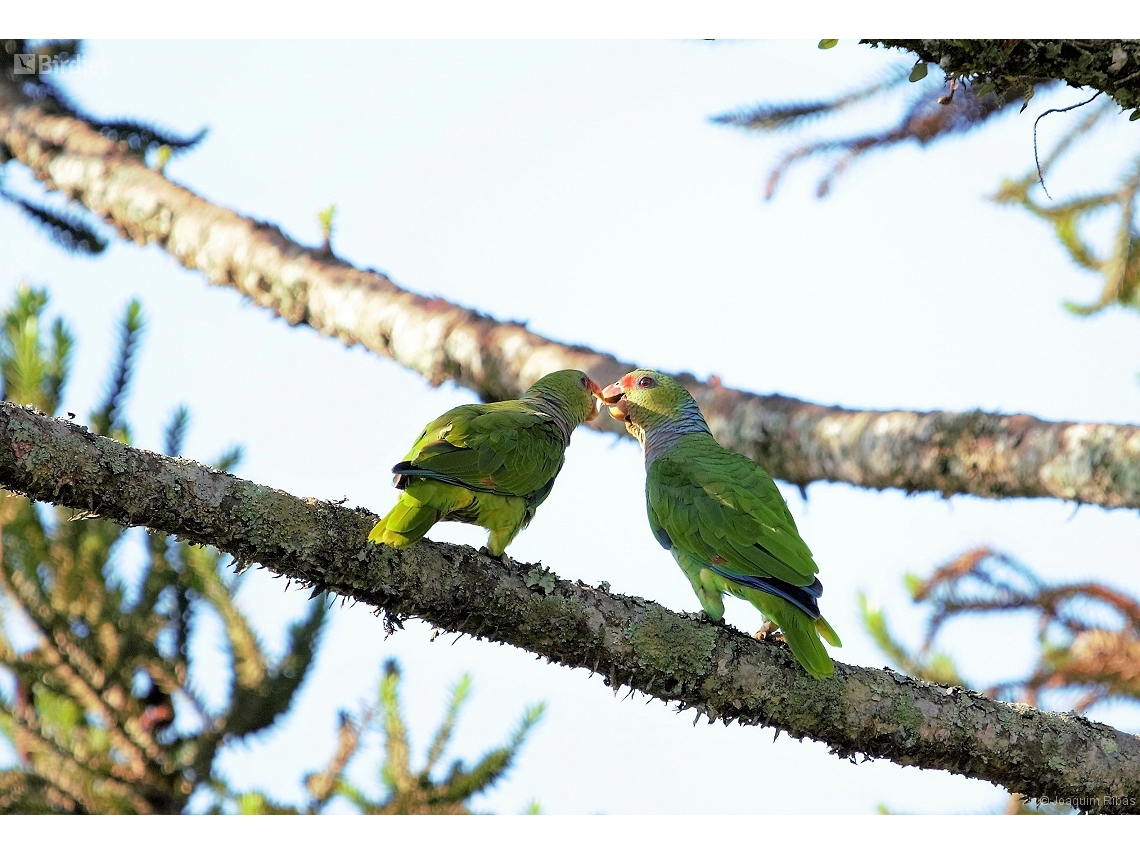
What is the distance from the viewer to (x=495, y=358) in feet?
15.0

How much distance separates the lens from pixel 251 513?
238cm

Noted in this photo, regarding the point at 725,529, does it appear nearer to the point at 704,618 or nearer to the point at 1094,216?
the point at 704,618

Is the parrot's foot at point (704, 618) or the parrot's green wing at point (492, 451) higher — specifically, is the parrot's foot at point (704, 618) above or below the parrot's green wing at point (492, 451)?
below

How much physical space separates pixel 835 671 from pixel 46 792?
3902mm

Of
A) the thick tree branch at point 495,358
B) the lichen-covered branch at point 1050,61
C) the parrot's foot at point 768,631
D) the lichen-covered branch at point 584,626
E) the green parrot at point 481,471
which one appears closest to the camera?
the lichen-covered branch at point 584,626

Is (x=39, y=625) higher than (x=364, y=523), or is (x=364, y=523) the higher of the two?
(x=364, y=523)

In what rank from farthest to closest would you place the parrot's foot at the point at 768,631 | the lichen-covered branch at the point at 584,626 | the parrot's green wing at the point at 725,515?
1. the parrot's foot at the point at 768,631
2. the parrot's green wing at the point at 725,515
3. the lichen-covered branch at the point at 584,626

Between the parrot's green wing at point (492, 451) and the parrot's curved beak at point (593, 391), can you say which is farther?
the parrot's curved beak at point (593, 391)

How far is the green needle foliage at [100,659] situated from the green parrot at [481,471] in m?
2.61

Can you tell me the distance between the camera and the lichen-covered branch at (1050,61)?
7.84ft

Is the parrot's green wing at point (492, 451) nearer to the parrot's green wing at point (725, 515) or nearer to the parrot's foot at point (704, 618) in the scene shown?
the parrot's green wing at point (725, 515)

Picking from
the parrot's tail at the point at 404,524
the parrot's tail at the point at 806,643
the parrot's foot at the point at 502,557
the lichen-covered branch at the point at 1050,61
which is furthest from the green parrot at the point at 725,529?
the lichen-covered branch at the point at 1050,61

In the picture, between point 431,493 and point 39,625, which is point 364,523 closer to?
point 431,493
